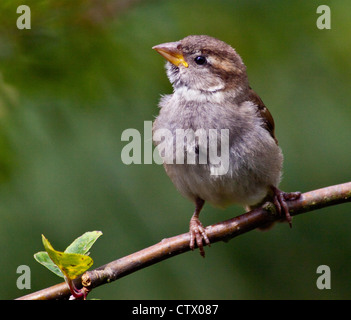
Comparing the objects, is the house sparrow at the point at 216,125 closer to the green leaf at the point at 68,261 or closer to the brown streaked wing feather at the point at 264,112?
the brown streaked wing feather at the point at 264,112

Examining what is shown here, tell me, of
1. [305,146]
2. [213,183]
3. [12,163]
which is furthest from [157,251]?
[305,146]

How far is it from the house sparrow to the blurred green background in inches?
4.2

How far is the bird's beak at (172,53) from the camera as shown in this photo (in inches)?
116

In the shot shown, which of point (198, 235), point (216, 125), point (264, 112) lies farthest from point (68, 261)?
point (264, 112)

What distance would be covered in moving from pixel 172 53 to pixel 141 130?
1.55 ft

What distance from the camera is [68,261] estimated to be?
1.87 metres

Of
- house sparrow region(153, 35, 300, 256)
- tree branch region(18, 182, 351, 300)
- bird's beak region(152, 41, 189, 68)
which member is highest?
bird's beak region(152, 41, 189, 68)

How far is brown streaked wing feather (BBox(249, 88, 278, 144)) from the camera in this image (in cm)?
346

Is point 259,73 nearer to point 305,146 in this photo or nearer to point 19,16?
point 305,146

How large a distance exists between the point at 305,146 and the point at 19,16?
6.04ft

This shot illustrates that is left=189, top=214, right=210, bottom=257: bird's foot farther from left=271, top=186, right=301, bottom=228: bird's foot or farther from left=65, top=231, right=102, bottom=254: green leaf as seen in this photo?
left=65, top=231, right=102, bottom=254: green leaf

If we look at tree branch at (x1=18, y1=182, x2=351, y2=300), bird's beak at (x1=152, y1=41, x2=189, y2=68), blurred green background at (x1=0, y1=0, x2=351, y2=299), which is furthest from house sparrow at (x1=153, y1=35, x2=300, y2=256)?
tree branch at (x1=18, y1=182, x2=351, y2=300)

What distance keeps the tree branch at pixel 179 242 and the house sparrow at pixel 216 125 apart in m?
0.29

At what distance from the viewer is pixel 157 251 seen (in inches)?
97.5
